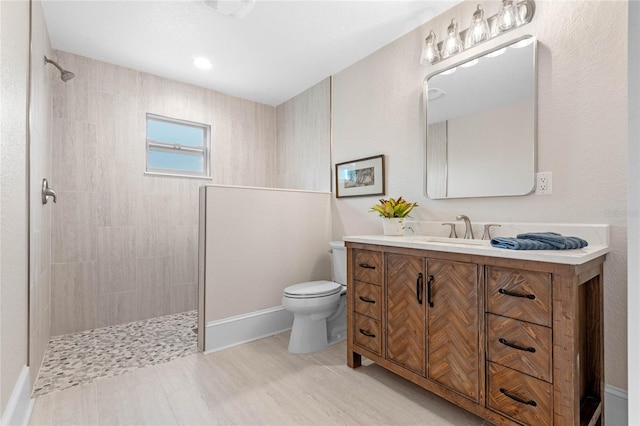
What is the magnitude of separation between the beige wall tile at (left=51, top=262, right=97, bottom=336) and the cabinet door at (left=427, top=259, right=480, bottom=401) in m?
2.81

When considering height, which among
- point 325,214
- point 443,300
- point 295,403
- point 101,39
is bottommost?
point 295,403

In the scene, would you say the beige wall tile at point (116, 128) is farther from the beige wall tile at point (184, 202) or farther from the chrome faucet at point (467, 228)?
the chrome faucet at point (467, 228)

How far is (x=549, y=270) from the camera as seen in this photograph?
3.95ft

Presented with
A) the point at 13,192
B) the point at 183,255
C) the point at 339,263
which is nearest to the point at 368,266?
the point at 339,263

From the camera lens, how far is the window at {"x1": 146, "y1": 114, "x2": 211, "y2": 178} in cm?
313

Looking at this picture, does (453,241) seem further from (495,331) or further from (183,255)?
(183,255)

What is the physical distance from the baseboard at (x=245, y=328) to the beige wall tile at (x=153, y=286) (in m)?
1.09

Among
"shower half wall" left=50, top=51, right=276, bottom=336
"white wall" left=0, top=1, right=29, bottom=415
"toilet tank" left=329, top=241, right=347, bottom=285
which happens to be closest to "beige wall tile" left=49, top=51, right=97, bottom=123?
"shower half wall" left=50, top=51, right=276, bottom=336

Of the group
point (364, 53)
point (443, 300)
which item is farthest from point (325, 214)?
point (443, 300)

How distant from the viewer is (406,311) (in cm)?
173

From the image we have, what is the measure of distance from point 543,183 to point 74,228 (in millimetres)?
3470

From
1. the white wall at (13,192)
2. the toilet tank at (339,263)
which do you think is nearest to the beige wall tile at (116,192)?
the white wall at (13,192)

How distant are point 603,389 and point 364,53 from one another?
2.70 m

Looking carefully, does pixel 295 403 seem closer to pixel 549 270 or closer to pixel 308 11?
pixel 549 270
